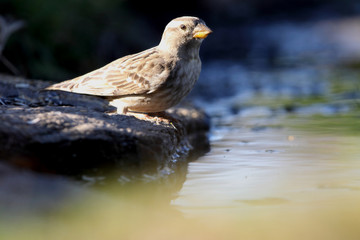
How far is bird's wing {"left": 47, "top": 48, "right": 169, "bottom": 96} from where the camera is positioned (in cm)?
491

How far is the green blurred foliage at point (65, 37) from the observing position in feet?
27.5

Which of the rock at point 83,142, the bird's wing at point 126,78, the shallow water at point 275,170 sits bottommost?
the shallow water at point 275,170

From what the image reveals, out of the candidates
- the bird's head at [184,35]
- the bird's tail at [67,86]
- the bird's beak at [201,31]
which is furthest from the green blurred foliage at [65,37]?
the bird's beak at [201,31]

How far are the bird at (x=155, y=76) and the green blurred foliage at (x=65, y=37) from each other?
338 cm

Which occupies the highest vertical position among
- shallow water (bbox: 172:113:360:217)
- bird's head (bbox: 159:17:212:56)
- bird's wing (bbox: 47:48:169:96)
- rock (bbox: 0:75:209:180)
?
bird's head (bbox: 159:17:212:56)

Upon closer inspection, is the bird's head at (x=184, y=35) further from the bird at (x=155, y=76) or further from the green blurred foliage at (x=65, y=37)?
the green blurred foliage at (x=65, y=37)

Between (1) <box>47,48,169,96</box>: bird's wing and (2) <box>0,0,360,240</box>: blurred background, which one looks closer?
(2) <box>0,0,360,240</box>: blurred background

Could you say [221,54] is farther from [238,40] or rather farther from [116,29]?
[116,29]

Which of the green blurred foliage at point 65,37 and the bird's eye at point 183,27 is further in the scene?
the green blurred foliage at point 65,37

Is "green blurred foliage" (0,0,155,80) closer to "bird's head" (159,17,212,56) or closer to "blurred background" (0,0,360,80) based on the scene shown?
"blurred background" (0,0,360,80)

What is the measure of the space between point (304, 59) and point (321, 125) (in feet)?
25.2

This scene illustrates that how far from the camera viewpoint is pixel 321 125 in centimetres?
638

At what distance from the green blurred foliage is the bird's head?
374 cm

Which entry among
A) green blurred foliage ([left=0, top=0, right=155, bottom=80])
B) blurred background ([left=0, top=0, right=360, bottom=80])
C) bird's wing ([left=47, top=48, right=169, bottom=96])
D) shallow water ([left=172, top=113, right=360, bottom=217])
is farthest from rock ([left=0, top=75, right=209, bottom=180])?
green blurred foliage ([left=0, top=0, right=155, bottom=80])
